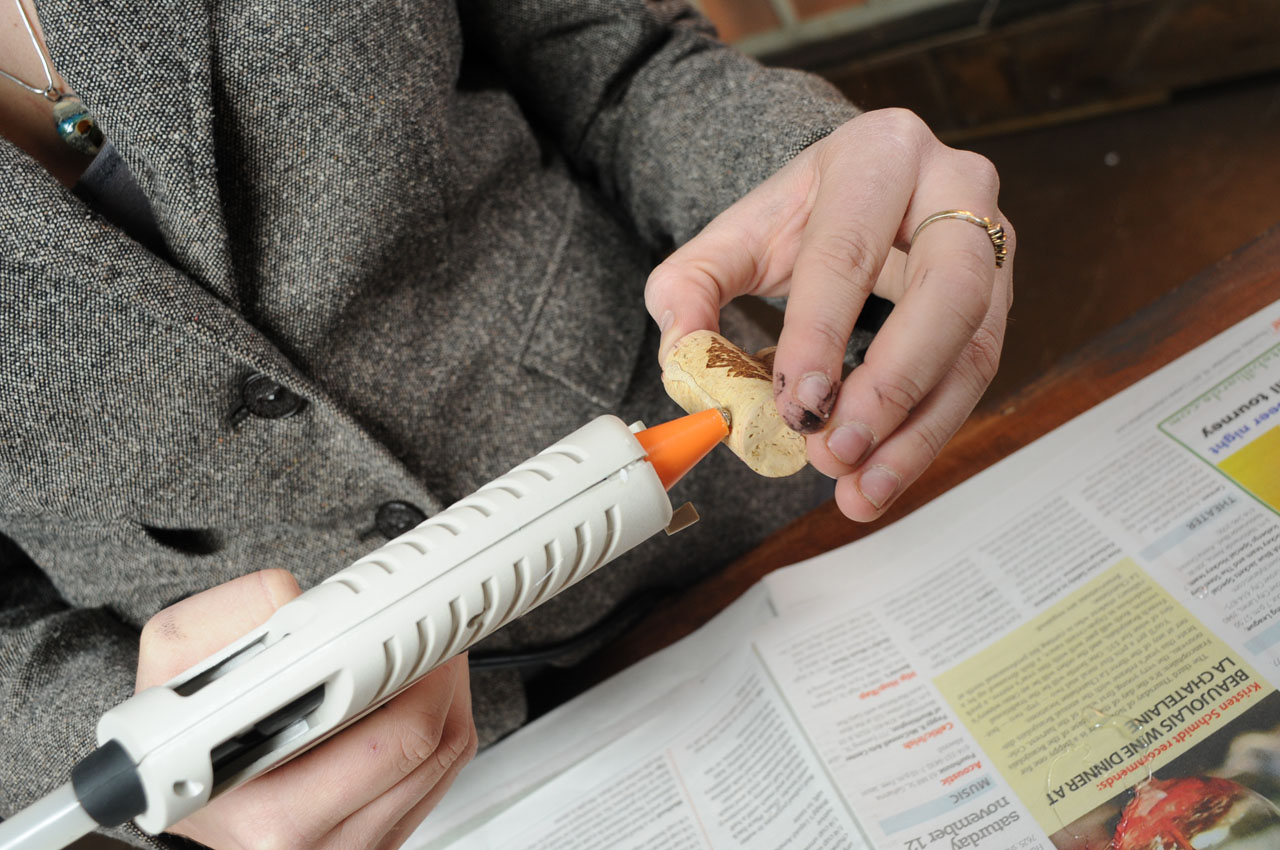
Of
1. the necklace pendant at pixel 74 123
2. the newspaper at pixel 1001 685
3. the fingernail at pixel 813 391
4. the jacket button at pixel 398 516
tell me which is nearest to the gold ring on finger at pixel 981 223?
the fingernail at pixel 813 391

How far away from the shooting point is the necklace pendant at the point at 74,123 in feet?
1.70

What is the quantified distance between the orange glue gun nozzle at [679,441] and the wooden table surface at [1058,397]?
26cm

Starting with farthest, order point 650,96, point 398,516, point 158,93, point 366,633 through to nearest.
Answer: point 650,96
point 398,516
point 158,93
point 366,633

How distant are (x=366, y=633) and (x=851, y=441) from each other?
0.81ft

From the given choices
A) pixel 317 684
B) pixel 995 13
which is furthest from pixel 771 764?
pixel 995 13

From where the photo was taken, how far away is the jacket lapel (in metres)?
0.45

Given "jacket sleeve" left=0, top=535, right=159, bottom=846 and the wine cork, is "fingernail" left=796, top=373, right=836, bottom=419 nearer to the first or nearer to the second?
the wine cork

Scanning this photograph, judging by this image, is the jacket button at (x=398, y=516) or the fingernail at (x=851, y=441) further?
the jacket button at (x=398, y=516)

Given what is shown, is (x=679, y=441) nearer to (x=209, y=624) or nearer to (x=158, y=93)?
(x=209, y=624)

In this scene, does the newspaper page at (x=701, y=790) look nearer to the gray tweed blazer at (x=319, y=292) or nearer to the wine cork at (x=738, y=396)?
the gray tweed blazer at (x=319, y=292)

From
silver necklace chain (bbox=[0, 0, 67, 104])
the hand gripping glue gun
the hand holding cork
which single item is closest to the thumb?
the hand gripping glue gun

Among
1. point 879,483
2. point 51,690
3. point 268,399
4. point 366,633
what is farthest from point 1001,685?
point 51,690

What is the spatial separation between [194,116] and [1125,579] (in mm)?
647

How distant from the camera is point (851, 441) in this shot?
1.31ft
